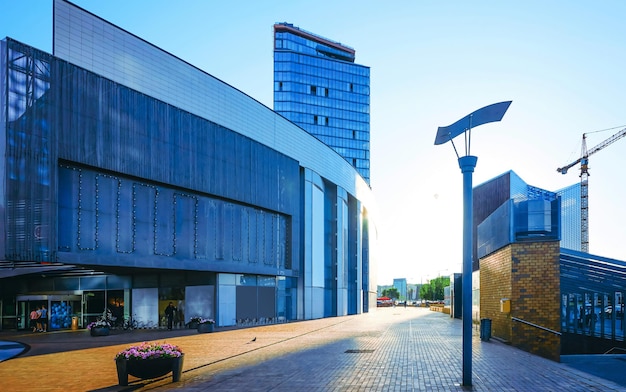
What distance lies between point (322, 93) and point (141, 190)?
339ft

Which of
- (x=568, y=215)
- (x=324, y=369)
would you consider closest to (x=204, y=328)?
(x=324, y=369)

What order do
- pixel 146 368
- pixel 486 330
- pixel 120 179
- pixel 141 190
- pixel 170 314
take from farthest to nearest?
pixel 170 314
pixel 141 190
pixel 120 179
pixel 486 330
pixel 146 368

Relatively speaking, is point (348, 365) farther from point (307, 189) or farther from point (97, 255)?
point (307, 189)

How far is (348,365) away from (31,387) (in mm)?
7385

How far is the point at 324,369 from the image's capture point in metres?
15.1

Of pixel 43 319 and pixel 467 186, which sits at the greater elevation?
pixel 467 186

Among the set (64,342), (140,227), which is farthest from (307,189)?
(64,342)

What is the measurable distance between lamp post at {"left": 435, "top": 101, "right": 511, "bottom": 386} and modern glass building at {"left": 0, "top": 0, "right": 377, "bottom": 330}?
1771 centimetres

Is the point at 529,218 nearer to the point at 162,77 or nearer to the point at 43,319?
the point at 162,77

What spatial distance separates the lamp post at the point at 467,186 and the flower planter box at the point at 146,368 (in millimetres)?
6012

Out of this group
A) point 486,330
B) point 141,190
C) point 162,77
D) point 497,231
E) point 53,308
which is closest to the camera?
point 497,231

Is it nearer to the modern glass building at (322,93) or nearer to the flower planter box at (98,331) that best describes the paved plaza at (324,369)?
the flower planter box at (98,331)

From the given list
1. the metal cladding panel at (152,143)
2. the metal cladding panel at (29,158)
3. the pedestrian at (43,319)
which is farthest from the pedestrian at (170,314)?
the metal cladding panel at (29,158)

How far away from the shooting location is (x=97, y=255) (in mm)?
27672
